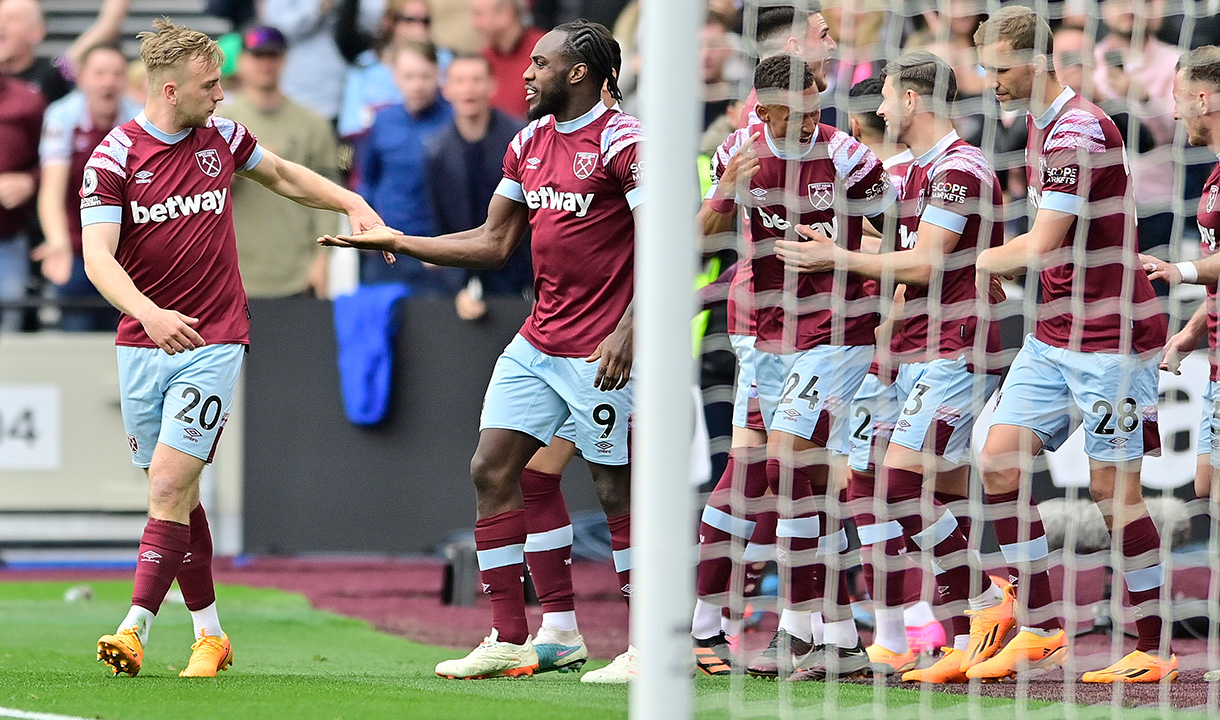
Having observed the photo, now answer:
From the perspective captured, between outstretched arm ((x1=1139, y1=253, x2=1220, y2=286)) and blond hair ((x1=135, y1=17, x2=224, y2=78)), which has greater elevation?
blond hair ((x1=135, y1=17, x2=224, y2=78))

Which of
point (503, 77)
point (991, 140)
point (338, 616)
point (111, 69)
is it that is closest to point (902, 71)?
point (991, 140)

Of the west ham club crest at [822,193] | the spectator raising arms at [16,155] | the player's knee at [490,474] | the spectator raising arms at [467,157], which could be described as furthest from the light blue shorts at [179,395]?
the spectator raising arms at [16,155]

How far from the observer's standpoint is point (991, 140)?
25.7 feet

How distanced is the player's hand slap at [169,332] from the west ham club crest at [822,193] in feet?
7.62

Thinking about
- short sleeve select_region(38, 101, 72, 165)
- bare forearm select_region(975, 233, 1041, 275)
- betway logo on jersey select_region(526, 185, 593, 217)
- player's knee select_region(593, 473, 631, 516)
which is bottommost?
player's knee select_region(593, 473, 631, 516)

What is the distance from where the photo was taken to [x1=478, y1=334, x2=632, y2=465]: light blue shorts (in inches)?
247

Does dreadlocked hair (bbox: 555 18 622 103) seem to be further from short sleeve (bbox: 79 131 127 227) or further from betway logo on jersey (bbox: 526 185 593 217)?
short sleeve (bbox: 79 131 127 227)

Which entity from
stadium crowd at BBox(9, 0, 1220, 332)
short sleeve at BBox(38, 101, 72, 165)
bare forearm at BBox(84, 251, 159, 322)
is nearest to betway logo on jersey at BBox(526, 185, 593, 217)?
bare forearm at BBox(84, 251, 159, 322)

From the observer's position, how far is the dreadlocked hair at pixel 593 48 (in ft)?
20.7

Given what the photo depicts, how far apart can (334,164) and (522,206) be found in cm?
473

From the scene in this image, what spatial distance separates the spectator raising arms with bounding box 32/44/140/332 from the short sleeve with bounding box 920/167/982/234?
6.47 m

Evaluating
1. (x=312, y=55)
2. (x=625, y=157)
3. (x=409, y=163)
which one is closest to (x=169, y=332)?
(x=625, y=157)

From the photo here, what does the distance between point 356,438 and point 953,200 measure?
17.3ft

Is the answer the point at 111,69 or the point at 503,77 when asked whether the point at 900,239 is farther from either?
the point at 111,69
